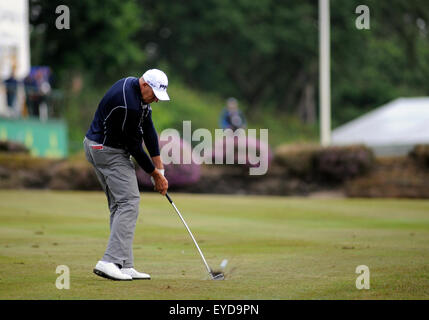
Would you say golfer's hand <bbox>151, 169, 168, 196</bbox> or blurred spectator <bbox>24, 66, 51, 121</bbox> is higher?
blurred spectator <bbox>24, 66, 51, 121</bbox>

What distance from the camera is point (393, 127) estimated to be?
33.9 m

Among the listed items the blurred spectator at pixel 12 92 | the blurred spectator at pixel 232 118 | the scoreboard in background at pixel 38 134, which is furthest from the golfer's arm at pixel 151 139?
the blurred spectator at pixel 12 92

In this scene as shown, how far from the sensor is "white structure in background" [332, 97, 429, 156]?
32562 millimetres

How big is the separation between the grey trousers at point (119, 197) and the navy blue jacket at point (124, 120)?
0.09 m

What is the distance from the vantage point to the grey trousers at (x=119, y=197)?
28.2 ft

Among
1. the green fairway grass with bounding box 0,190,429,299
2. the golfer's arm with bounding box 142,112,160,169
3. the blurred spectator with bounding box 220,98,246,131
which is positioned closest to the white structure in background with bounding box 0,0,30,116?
the blurred spectator with bounding box 220,98,246,131

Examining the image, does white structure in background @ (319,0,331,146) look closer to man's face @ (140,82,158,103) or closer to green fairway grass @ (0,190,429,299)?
green fairway grass @ (0,190,429,299)

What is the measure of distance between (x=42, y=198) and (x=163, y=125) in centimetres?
2285

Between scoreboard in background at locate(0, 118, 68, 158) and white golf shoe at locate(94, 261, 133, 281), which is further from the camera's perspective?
scoreboard in background at locate(0, 118, 68, 158)

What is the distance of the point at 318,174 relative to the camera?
22562mm

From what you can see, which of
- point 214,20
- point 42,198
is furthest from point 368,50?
point 42,198

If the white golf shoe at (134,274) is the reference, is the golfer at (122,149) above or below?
above

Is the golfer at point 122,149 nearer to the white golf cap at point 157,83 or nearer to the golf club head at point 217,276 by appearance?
the white golf cap at point 157,83

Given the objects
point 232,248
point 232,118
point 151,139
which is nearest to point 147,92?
point 151,139
